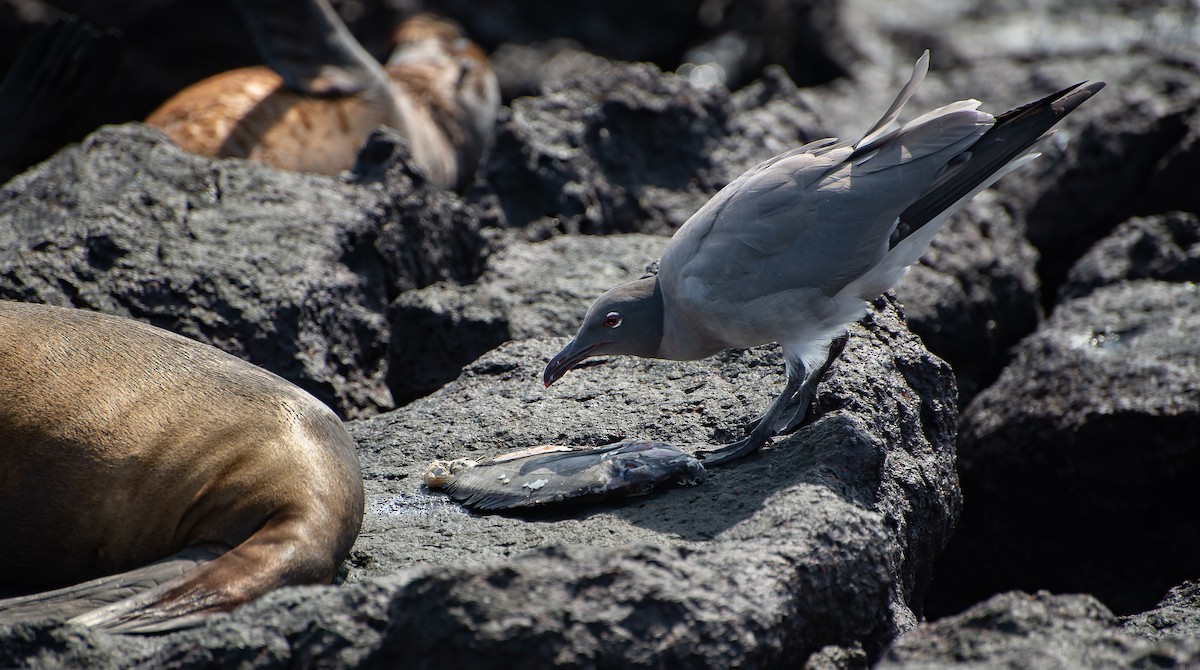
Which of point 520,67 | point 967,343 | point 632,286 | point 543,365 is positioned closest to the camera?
point 632,286

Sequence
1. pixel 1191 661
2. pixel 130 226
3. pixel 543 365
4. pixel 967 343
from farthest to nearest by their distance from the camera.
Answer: pixel 967 343 < pixel 130 226 < pixel 543 365 < pixel 1191 661

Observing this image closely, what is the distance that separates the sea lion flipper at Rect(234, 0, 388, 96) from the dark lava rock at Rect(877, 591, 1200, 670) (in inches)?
256

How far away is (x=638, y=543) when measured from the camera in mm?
2943

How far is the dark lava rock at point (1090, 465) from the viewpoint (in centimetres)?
492

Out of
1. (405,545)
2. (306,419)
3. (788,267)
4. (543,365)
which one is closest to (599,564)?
(405,545)

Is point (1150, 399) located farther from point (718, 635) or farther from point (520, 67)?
point (520, 67)

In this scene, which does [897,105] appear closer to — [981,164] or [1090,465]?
[981,164]

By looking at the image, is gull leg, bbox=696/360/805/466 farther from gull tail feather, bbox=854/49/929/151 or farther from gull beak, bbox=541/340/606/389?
gull tail feather, bbox=854/49/929/151

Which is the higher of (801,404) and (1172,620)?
(801,404)

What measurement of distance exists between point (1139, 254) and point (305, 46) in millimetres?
5821

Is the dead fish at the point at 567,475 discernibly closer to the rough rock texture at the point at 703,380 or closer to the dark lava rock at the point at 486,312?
the rough rock texture at the point at 703,380

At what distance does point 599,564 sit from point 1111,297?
14.2ft

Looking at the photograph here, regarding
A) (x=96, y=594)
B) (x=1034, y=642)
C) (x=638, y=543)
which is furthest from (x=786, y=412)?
(x=96, y=594)

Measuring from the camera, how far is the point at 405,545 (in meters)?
3.57
